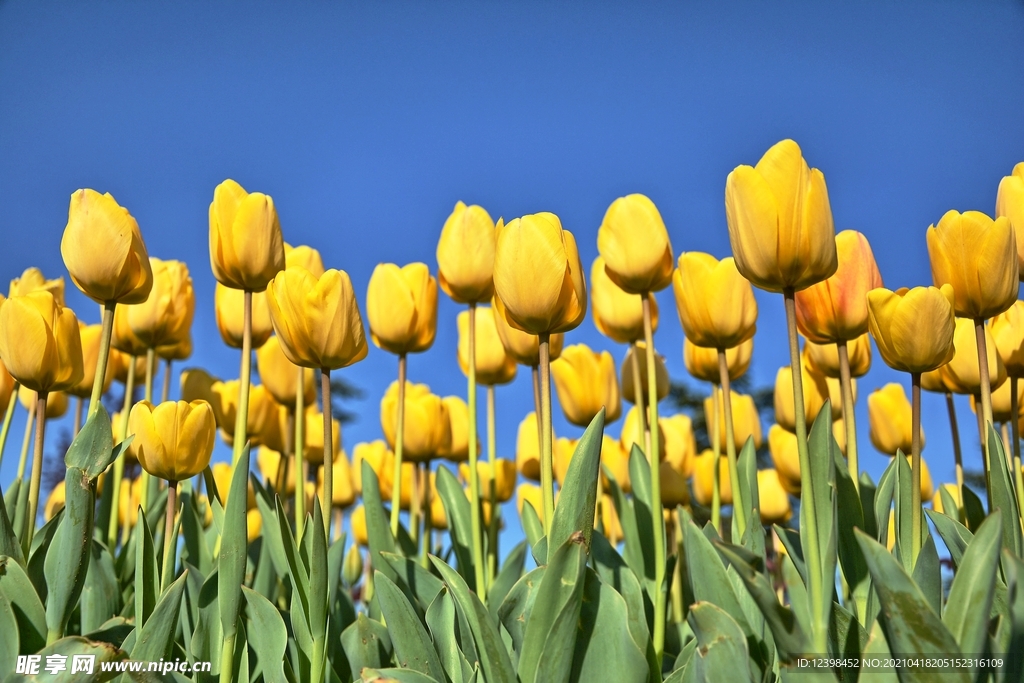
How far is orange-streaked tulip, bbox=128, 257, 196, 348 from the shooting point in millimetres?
2193

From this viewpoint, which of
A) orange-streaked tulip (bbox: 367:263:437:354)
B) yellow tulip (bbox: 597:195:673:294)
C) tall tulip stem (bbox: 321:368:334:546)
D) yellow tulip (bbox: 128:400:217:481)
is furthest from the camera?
orange-streaked tulip (bbox: 367:263:437:354)

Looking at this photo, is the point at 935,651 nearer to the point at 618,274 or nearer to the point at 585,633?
the point at 585,633

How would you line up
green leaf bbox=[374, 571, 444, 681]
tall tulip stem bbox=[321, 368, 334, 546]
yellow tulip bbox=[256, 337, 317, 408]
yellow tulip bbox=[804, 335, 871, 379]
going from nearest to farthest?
green leaf bbox=[374, 571, 444, 681]
tall tulip stem bbox=[321, 368, 334, 546]
yellow tulip bbox=[804, 335, 871, 379]
yellow tulip bbox=[256, 337, 317, 408]

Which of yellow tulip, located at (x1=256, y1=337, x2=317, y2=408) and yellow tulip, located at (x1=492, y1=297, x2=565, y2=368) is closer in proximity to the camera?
yellow tulip, located at (x1=492, y1=297, x2=565, y2=368)

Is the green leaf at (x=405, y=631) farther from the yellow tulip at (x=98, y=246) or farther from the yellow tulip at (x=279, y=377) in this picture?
the yellow tulip at (x=279, y=377)

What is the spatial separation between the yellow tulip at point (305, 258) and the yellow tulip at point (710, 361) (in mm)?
1136

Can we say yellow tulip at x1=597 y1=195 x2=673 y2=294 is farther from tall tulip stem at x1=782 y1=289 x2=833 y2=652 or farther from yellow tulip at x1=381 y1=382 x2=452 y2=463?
yellow tulip at x1=381 y1=382 x2=452 y2=463

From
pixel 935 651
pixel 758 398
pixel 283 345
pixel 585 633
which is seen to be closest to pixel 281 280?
pixel 283 345

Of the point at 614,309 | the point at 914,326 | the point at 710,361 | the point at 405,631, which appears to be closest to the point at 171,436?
the point at 405,631

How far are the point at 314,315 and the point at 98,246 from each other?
47cm

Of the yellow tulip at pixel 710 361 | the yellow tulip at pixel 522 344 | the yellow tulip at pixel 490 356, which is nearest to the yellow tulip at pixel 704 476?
the yellow tulip at pixel 710 361

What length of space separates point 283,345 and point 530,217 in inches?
23.4

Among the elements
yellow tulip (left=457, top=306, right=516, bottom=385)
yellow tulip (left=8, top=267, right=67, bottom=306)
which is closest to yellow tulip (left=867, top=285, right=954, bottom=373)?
yellow tulip (left=457, top=306, right=516, bottom=385)

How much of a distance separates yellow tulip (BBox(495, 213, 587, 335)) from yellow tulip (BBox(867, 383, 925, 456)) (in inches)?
50.1
